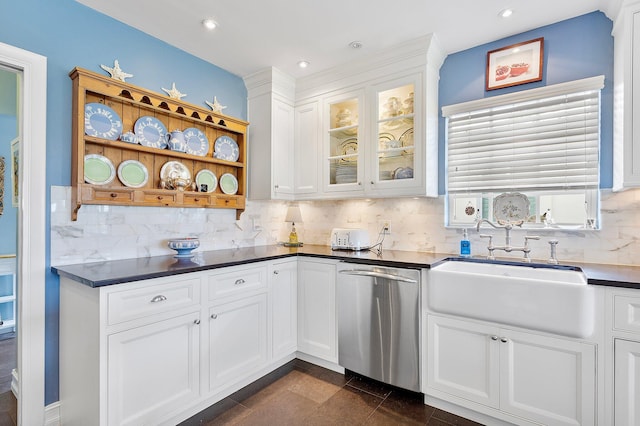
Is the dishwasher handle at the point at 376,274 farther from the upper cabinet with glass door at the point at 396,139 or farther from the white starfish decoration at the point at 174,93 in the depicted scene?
the white starfish decoration at the point at 174,93

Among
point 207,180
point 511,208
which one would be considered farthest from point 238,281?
point 511,208

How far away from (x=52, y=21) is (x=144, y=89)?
576 mm

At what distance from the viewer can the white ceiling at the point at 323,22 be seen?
2039 mm

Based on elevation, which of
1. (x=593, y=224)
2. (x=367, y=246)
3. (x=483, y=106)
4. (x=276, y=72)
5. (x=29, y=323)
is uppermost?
(x=276, y=72)

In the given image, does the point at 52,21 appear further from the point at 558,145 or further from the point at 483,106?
the point at 558,145

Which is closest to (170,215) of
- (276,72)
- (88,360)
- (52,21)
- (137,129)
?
(137,129)

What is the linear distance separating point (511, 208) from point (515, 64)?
3.52 feet

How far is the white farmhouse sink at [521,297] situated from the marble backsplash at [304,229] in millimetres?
364

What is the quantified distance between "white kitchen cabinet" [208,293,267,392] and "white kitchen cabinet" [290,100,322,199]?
45.6 inches

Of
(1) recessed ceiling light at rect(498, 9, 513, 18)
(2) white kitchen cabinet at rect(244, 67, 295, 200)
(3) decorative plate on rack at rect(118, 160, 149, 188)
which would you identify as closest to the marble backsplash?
(3) decorative plate on rack at rect(118, 160, 149, 188)

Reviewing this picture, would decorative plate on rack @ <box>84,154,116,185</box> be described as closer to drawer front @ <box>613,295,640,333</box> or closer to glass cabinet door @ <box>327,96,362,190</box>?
glass cabinet door @ <box>327,96,362,190</box>

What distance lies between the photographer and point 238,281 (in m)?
2.21

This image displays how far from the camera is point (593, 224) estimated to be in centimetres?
212

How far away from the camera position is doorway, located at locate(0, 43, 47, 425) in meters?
1.79
